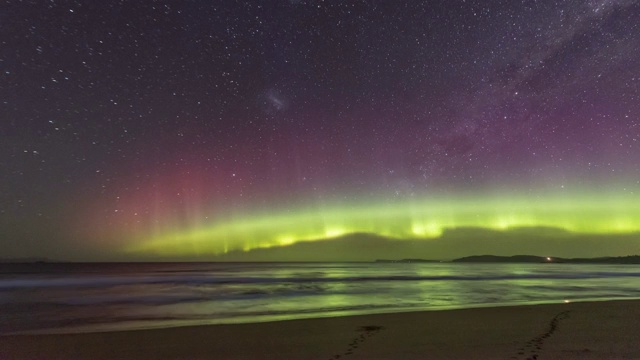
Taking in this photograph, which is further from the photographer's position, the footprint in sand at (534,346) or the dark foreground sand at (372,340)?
the dark foreground sand at (372,340)

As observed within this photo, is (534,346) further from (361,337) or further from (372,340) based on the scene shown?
(361,337)

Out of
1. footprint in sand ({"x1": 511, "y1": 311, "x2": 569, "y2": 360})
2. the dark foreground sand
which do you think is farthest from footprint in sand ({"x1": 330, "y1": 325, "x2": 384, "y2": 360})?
footprint in sand ({"x1": 511, "y1": 311, "x2": 569, "y2": 360})

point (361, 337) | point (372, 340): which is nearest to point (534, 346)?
point (372, 340)

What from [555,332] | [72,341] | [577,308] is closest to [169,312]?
[72,341]

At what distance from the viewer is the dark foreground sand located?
25.0 feet

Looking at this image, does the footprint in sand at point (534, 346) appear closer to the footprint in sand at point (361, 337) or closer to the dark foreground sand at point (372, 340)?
the dark foreground sand at point (372, 340)

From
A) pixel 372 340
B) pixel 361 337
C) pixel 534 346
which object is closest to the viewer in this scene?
pixel 534 346

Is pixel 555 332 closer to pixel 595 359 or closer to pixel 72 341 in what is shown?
pixel 595 359

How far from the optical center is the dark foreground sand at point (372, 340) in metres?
7.61

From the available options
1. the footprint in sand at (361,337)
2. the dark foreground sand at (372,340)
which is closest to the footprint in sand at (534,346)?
the dark foreground sand at (372,340)

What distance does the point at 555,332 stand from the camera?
9.50 meters

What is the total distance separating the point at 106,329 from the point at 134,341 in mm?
2929

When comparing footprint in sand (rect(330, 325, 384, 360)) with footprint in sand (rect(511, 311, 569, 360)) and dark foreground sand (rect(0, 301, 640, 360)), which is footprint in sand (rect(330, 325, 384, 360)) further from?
footprint in sand (rect(511, 311, 569, 360))

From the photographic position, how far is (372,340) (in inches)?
349
